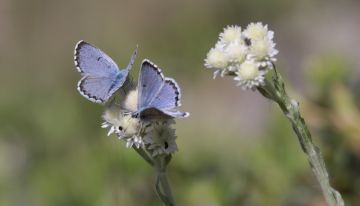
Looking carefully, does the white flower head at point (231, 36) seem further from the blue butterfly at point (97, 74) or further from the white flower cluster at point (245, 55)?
the blue butterfly at point (97, 74)

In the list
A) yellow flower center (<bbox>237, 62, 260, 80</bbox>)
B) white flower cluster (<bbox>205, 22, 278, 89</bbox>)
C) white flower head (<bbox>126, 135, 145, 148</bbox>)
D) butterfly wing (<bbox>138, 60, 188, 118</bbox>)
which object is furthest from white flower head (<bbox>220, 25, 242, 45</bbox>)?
white flower head (<bbox>126, 135, 145, 148</bbox>)

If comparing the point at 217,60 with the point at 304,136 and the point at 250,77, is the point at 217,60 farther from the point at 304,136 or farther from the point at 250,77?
the point at 304,136

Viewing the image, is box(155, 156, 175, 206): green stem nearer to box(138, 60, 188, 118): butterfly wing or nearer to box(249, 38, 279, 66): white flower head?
box(138, 60, 188, 118): butterfly wing

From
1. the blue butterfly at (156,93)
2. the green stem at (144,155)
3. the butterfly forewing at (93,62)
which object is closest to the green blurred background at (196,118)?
the green stem at (144,155)

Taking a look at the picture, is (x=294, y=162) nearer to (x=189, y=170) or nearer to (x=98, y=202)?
(x=189, y=170)

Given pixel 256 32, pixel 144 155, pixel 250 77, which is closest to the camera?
pixel 250 77

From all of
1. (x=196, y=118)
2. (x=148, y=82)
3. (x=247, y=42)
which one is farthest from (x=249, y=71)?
(x=196, y=118)

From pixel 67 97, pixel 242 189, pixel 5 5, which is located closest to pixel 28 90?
pixel 67 97
